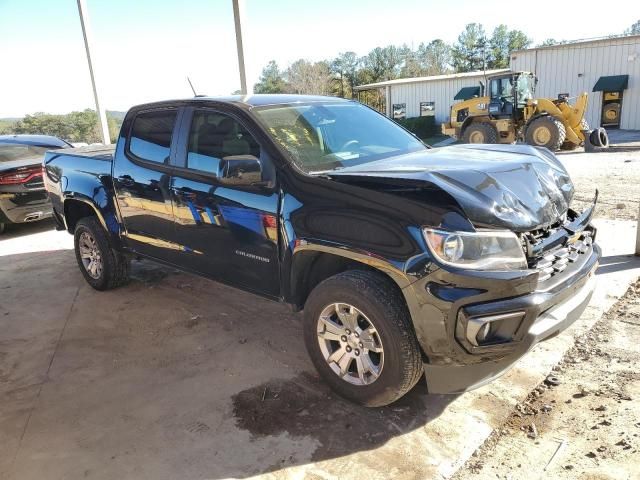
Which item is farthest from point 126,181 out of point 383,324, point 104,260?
point 383,324

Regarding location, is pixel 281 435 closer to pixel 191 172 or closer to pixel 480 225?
pixel 480 225

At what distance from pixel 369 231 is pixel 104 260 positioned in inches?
136

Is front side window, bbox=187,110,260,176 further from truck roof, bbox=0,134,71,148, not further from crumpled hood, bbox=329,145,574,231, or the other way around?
truck roof, bbox=0,134,71,148

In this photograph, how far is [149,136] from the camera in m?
4.41

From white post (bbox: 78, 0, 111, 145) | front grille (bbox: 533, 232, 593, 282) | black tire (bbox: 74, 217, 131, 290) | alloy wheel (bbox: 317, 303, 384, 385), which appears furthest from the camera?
white post (bbox: 78, 0, 111, 145)

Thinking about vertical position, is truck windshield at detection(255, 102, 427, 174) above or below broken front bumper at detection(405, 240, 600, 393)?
above

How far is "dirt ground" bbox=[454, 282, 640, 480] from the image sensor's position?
8.22 feet

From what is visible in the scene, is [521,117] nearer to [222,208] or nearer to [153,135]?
[153,135]

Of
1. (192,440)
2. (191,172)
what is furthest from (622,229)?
(192,440)

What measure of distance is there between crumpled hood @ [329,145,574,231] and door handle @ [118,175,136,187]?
216 centimetres

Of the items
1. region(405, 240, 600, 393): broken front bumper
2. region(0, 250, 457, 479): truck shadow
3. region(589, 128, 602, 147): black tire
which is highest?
region(405, 240, 600, 393): broken front bumper

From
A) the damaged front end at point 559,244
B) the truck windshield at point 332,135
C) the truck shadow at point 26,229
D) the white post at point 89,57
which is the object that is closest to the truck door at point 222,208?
the truck windshield at point 332,135

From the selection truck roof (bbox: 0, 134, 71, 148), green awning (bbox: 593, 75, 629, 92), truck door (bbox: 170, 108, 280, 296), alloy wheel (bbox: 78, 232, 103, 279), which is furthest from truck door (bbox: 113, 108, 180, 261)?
green awning (bbox: 593, 75, 629, 92)

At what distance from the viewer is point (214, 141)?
3.84m
